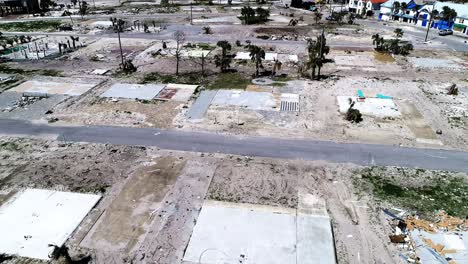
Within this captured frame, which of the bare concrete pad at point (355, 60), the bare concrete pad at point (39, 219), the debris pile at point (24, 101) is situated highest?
the bare concrete pad at point (355, 60)

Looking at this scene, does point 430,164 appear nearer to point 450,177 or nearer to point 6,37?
point 450,177

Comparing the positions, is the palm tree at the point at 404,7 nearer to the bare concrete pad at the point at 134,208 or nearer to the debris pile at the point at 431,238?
the debris pile at the point at 431,238

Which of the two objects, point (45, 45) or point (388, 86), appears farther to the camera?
point (45, 45)

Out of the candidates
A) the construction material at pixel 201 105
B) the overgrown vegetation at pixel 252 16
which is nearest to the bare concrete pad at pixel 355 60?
the construction material at pixel 201 105

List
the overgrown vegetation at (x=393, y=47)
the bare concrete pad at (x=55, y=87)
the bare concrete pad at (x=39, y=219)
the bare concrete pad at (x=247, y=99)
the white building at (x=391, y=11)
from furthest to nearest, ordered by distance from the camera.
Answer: the white building at (x=391, y=11)
the overgrown vegetation at (x=393, y=47)
the bare concrete pad at (x=55, y=87)
the bare concrete pad at (x=247, y=99)
the bare concrete pad at (x=39, y=219)

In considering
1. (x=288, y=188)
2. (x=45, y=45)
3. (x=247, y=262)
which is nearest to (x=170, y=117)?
(x=288, y=188)

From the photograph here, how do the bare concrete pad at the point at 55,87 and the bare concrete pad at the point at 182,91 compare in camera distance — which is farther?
the bare concrete pad at the point at 55,87
